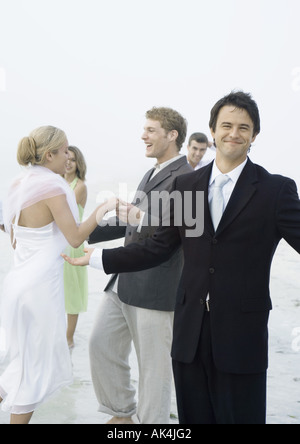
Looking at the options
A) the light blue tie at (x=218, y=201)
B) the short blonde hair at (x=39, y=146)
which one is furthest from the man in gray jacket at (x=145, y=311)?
the light blue tie at (x=218, y=201)

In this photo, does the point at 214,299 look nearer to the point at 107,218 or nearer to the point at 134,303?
the point at 134,303

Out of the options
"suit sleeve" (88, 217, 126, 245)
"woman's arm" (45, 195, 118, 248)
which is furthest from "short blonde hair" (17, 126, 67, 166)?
"suit sleeve" (88, 217, 126, 245)

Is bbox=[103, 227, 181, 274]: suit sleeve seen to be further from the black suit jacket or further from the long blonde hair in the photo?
the long blonde hair

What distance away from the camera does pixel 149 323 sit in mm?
3227

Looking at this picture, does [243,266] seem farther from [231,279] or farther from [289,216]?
[289,216]

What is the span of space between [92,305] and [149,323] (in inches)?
157

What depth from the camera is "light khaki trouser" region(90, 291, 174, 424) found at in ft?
10.6

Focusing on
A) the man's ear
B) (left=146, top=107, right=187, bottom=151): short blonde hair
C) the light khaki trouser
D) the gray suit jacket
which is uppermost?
(left=146, top=107, right=187, bottom=151): short blonde hair

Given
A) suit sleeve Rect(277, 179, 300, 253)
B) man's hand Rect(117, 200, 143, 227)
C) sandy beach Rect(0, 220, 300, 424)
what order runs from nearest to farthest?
suit sleeve Rect(277, 179, 300, 253)
man's hand Rect(117, 200, 143, 227)
sandy beach Rect(0, 220, 300, 424)

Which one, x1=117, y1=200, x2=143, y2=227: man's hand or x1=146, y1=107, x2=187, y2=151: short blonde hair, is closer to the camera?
x1=117, y1=200, x2=143, y2=227: man's hand

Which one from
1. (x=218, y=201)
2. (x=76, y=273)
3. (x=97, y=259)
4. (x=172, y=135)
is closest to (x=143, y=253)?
(x=97, y=259)

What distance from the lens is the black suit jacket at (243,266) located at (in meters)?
2.31

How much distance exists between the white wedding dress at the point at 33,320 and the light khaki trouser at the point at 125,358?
0.31m

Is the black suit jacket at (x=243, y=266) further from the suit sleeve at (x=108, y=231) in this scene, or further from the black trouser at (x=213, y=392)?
the suit sleeve at (x=108, y=231)
